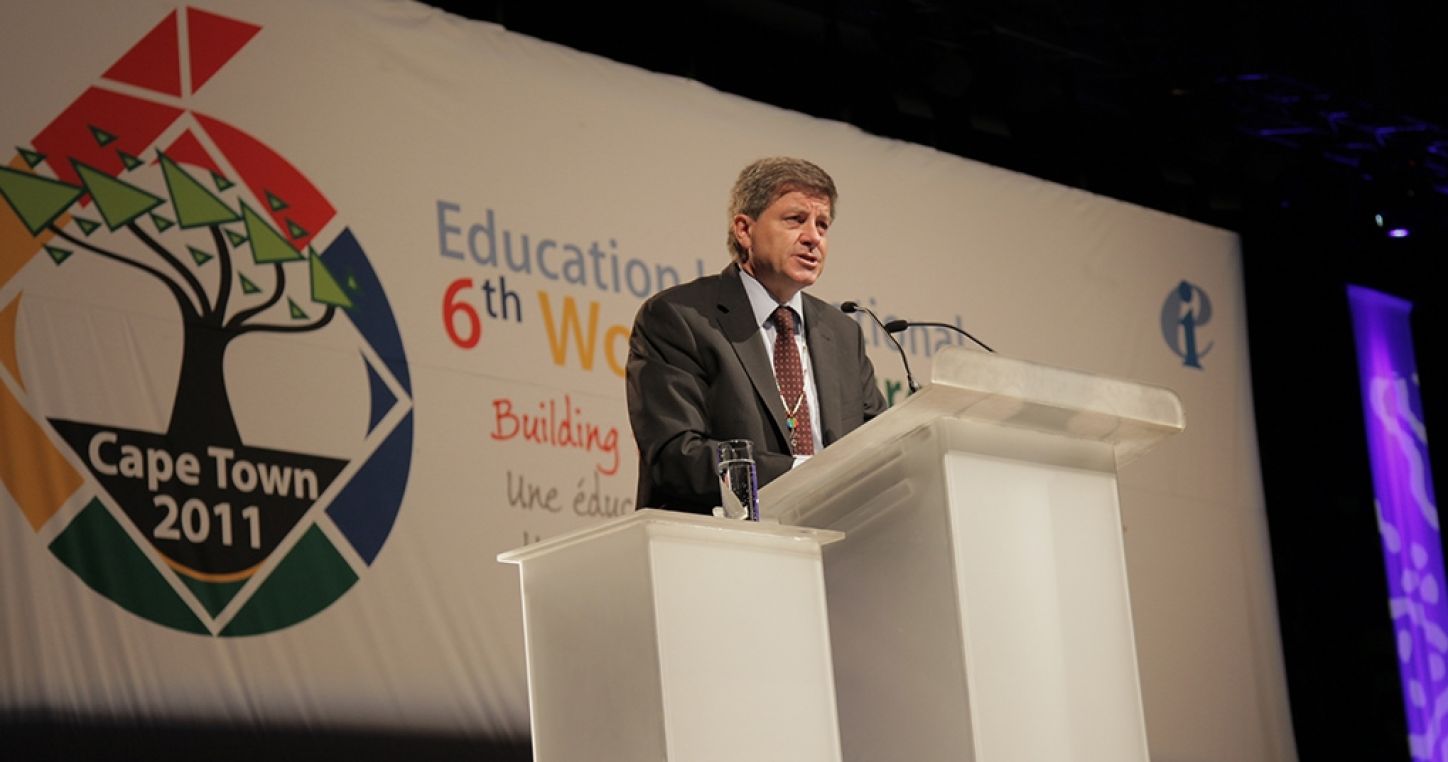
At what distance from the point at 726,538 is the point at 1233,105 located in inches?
201

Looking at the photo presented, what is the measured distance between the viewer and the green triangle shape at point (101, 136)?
4500 millimetres

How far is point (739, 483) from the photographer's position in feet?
8.25

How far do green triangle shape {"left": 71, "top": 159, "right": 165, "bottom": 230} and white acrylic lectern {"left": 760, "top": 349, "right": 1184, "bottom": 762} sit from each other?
2475 mm

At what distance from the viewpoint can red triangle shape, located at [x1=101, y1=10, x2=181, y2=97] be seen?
4.61m

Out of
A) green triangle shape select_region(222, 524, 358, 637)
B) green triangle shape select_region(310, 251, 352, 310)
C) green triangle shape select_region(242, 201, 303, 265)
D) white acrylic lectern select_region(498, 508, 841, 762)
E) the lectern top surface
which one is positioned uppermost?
green triangle shape select_region(242, 201, 303, 265)

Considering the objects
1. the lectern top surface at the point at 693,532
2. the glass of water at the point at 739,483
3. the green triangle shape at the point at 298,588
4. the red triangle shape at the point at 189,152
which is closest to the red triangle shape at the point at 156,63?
the red triangle shape at the point at 189,152

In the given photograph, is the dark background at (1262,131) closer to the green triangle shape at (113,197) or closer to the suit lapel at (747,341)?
the green triangle shape at (113,197)

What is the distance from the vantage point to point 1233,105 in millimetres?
6980

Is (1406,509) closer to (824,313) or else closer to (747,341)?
(824,313)

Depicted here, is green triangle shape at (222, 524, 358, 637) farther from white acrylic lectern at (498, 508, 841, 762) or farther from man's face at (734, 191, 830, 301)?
white acrylic lectern at (498, 508, 841, 762)

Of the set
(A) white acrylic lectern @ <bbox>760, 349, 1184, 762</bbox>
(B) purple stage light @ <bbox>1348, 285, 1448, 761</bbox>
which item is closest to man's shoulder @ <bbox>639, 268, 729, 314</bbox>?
(A) white acrylic lectern @ <bbox>760, 349, 1184, 762</bbox>

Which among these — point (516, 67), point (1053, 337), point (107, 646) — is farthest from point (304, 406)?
point (1053, 337)

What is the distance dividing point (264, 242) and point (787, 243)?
201 centimetres

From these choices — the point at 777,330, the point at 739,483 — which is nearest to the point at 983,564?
the point at 739,483
